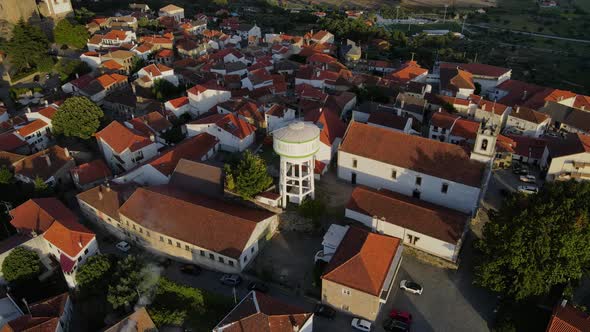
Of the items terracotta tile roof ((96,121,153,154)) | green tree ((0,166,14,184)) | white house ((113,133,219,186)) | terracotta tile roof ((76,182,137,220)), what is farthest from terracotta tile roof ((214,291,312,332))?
green tree ((0,166,14,184))

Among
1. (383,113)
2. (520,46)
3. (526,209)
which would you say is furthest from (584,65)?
(526,209)

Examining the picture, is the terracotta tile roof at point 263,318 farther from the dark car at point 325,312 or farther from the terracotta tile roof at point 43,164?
the terracotta tile roof at point 43,164

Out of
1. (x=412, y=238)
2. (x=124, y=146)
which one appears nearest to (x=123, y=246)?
(x=124, y=146)

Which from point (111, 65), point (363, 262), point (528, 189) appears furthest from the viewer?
point (111, 65)

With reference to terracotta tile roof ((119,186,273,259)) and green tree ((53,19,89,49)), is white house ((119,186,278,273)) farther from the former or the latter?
green tree ((53,19,89,49))

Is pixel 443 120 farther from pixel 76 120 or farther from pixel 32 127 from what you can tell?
pixel 32 127
